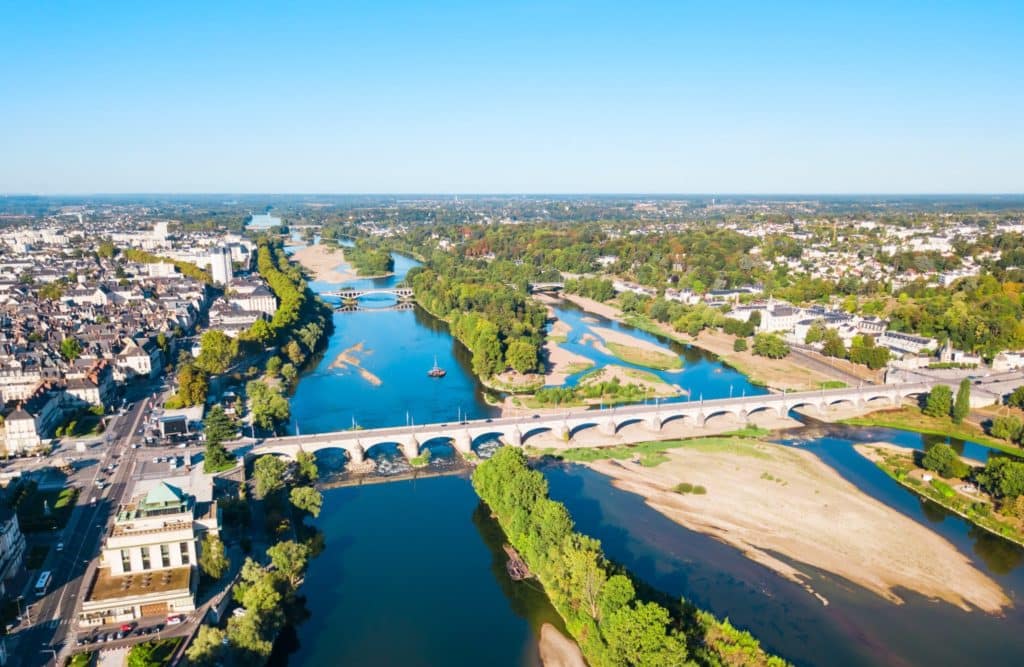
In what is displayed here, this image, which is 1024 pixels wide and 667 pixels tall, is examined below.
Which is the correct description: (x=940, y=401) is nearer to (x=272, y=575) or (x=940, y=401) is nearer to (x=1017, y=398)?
(x=1017, y=398)

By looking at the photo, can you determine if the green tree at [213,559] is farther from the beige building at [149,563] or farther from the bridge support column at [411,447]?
the bridge support column at [411,447]

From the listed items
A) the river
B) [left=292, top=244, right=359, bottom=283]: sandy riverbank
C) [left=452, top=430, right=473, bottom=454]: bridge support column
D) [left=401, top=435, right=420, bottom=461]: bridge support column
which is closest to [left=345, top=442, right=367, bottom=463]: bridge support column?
the river

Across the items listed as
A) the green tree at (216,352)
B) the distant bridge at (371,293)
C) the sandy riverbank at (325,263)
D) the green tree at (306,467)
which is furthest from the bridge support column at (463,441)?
the sandy riverbank at (325,263)

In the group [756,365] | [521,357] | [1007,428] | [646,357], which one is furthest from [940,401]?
[521,357]

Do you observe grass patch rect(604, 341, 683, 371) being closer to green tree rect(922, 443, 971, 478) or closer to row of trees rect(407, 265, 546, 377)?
row of trees rect(407, 265, 546, 377)

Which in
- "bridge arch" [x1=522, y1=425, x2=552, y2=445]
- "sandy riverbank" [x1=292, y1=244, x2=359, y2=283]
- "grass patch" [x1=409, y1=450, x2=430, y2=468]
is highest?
"sandy riverbank" [x1=292, y1=244, x2=359, y2=283]

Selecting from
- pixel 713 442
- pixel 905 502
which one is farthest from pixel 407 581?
pixel 905 502

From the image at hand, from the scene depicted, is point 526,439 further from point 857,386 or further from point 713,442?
point 857,386
